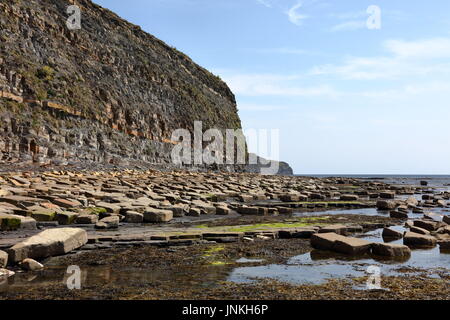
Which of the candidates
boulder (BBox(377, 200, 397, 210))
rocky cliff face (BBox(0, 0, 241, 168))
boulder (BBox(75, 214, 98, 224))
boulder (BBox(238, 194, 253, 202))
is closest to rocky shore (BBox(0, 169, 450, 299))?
boulder (BBox(75, 214, 98, 224))

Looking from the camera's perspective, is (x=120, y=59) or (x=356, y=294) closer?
(x=356, y=294)

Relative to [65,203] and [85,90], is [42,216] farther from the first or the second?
[85,90]

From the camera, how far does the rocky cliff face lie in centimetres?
3070

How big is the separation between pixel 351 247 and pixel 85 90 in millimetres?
36183

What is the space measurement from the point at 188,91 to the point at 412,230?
55.6m

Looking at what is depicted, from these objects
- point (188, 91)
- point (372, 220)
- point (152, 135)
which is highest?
point (188, 91)

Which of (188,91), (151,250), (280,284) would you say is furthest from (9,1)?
(280,284)

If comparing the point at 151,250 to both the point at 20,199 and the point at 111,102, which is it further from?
the point at 111,102

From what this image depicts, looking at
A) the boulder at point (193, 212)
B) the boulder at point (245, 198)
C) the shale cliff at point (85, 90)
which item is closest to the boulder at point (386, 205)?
the boulder at point (245, 198)

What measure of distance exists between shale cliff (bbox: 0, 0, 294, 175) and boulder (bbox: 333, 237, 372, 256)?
973 inches

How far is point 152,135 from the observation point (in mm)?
48094

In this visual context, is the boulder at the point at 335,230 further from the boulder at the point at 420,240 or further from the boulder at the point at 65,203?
the boulder at the point at 65,203

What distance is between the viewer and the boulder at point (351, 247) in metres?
8.30

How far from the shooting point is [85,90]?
39.5 meters
